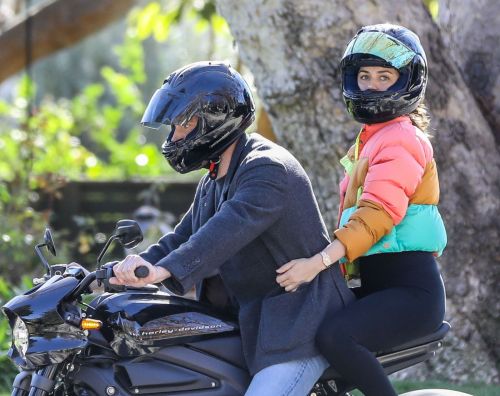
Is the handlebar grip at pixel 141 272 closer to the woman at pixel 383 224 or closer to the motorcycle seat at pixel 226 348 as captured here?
the motorcycle seat at pixel 226 348

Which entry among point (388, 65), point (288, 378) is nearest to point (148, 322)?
point (288, 378)

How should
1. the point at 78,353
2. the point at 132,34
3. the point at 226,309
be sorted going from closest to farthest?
the point at 78,353 < the point at 226,309 < the point at 132,34

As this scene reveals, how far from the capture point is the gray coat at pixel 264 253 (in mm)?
3803

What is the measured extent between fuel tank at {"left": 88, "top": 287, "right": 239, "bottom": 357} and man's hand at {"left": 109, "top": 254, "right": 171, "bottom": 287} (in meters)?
0.17

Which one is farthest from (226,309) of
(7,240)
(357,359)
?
(7,240)

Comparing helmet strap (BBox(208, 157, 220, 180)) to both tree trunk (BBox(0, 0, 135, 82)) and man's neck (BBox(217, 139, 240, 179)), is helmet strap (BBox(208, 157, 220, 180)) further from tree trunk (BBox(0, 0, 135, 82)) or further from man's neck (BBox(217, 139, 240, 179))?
tree trunk (BBox(0, 0, 135, 82))

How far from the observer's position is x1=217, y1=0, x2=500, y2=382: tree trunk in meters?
6.63

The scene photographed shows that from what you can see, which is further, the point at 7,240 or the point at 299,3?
the point at 7,240

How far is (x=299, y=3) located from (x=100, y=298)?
3155 mm

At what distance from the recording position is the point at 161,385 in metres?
3.85

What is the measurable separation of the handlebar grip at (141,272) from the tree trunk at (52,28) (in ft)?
35.4

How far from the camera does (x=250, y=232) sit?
382 centimetres

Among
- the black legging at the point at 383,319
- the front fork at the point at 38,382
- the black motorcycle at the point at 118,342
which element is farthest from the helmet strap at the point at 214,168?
the front fork at the point at 38,382

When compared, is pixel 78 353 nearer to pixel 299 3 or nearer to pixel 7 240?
pixel 299 3
